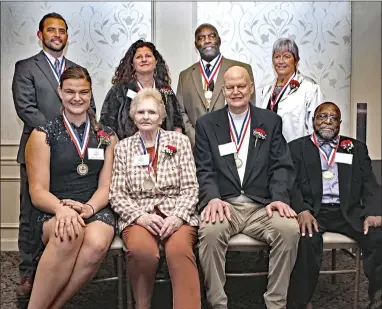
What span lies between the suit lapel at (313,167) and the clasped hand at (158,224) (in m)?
1.01

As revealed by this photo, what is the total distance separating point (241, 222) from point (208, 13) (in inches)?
96.1

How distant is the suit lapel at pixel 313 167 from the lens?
3.49m

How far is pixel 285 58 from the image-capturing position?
4078 millimetres

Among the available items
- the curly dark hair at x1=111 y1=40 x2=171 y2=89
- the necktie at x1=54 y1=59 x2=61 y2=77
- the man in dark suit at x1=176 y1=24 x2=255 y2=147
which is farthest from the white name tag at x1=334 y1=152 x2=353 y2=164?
the necktie at x1=54 y1=59 x2=61 y2=77

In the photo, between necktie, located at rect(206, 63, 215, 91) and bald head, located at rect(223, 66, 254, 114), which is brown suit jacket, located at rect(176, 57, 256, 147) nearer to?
necktie, located at rect(206, 63, 215, 91)

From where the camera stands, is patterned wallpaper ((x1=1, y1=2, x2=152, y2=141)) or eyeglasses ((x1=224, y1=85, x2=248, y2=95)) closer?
eyeglasses ((x1=224, y1=85, x2=248, y2=95))

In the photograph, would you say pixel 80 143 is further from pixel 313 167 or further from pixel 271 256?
pixel 313 167

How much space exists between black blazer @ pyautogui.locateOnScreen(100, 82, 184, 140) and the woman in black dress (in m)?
0.44

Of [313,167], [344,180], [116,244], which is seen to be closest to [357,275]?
[344,180]

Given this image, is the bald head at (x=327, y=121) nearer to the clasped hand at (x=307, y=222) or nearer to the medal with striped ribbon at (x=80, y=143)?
the clasped hand at (x=307, y=222)

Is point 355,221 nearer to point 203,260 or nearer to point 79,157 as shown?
point 203,260

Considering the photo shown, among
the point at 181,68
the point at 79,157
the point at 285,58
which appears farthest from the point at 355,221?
the point at 181,68

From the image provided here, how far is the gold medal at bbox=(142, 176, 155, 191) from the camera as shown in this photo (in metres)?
3.22

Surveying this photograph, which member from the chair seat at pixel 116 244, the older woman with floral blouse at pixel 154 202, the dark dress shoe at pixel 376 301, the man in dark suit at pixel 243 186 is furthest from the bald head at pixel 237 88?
the dark dress shoe at pixel 376 301
